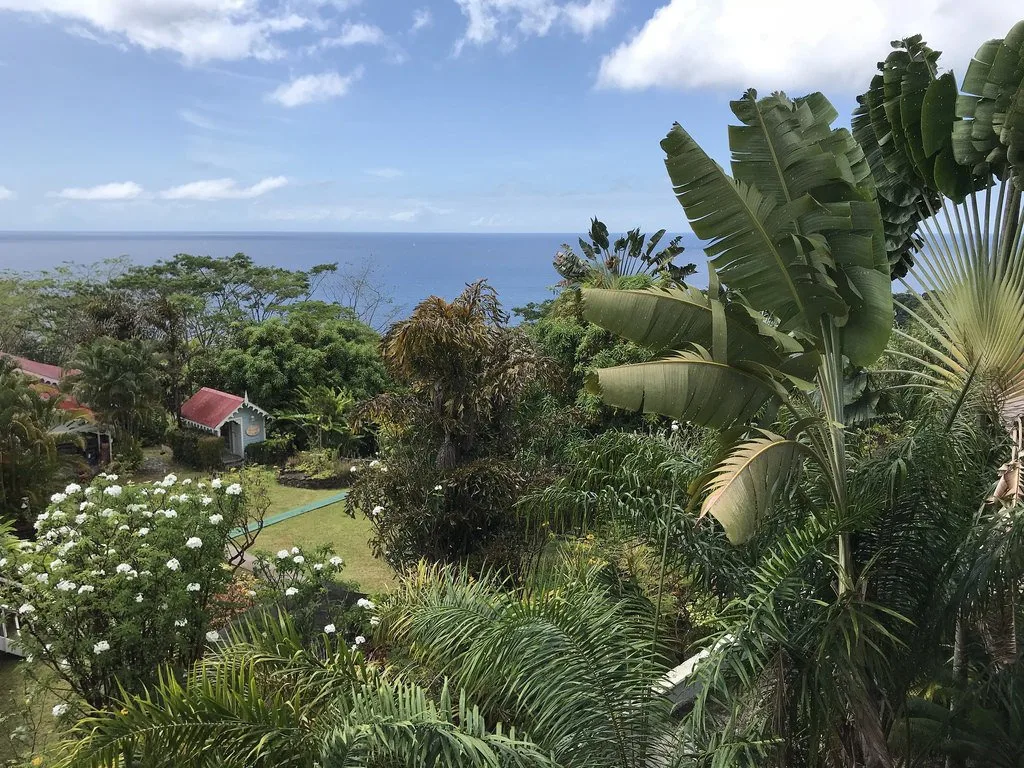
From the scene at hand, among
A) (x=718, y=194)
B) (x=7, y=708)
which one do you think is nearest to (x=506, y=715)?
(x=718, y=194)

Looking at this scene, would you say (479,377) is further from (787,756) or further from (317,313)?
(317,313)

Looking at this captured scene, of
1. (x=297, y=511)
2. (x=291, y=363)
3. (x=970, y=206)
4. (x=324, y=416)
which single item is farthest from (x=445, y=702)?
(x=291, y=363)

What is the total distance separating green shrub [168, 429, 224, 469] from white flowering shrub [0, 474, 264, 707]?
10.3 metres

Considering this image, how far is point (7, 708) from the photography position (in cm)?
709

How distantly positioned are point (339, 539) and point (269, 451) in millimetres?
6090

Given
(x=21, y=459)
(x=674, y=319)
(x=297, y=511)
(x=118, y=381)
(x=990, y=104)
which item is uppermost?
(x=990, y=104)

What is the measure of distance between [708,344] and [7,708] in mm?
7774

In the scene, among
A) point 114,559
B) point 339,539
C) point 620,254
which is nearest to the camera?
point 114,559

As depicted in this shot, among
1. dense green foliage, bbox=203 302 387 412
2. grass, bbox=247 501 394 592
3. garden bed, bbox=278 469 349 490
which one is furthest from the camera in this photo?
dense green foliage, bbox=203 302 387 412

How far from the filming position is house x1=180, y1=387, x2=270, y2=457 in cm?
1736

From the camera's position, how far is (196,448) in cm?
1703

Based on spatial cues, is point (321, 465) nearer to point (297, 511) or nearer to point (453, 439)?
point (297, 511)

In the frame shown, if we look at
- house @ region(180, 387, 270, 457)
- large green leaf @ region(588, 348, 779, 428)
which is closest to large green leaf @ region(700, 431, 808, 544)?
large green leaf @ region(588, 348, 779, 428)

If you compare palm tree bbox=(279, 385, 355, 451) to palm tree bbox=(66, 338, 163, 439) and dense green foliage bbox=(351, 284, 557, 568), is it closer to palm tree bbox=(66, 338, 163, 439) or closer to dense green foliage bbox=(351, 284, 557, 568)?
palm tree bbox=(66, 338, 163, 439)
